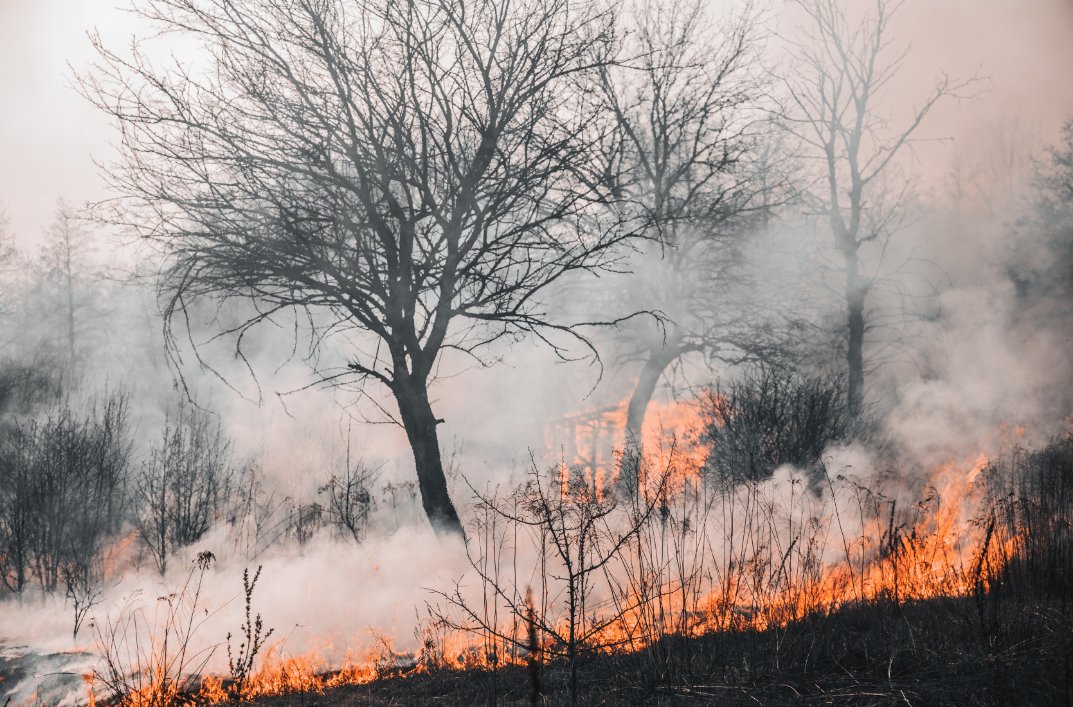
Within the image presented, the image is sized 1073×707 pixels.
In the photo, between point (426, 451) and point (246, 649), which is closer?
point (246, 649)

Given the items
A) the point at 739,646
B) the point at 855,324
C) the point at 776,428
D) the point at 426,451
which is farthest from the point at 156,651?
the point at 855,324

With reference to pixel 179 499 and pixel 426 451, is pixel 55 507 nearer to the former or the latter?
pixel 179 499

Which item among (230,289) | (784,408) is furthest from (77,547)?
(784,408)

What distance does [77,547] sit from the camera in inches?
390

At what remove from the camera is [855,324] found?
1332 centimetres

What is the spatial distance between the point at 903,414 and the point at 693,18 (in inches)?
344

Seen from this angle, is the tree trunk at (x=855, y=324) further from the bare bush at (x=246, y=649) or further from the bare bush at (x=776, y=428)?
the bare bush at (x=246, y=649)

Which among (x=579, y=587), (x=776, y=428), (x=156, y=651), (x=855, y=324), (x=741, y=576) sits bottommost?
(x=156, y=651)

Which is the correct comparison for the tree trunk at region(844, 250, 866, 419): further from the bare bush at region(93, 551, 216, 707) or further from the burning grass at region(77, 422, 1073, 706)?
the bare bush at region(93, 551, 216, 707)

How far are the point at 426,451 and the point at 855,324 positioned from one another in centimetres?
1038

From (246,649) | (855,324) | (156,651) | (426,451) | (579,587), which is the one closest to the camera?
(579,587)

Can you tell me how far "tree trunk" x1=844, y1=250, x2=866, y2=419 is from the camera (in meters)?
12.7

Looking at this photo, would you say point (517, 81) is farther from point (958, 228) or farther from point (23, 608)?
point (958, 228)

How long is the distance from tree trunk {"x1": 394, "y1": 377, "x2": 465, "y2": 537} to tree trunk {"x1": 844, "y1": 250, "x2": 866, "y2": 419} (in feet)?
28.4
